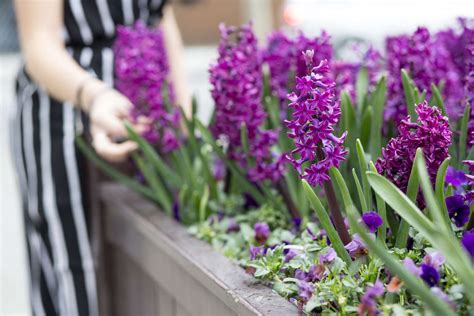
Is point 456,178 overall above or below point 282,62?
below

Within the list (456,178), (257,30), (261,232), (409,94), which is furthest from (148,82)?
(257,30)

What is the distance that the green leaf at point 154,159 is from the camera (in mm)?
1626

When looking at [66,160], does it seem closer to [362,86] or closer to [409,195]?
[362,86]

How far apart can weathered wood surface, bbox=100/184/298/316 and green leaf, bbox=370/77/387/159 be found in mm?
322

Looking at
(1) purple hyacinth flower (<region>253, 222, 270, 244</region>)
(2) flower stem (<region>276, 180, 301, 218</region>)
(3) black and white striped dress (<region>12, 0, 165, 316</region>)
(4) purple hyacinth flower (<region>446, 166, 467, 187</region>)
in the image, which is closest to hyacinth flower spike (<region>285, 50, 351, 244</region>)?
(4) purple hyacinth flower (<region>446, 166, 467, 187</region>)

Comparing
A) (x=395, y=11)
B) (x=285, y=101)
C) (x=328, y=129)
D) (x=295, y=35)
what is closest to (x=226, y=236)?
(x=285, y=101)

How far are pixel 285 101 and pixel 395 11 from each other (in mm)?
7131

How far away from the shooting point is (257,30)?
796cm

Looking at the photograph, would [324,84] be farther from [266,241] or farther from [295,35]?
[295,35]

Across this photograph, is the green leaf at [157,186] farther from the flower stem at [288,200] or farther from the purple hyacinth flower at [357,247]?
the purple hyacinth flower at [357,247]

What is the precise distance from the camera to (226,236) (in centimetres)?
152

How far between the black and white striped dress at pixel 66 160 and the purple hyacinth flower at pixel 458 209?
1.09m

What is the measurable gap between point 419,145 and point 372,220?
4.6 inches

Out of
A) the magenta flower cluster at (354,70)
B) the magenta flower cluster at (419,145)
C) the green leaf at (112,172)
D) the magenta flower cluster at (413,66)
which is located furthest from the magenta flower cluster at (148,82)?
the magenta flower cluster at (419,145)
